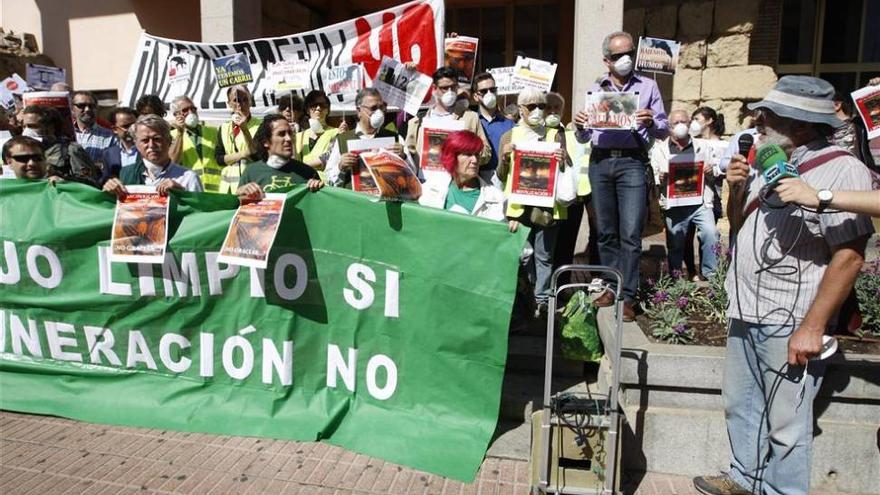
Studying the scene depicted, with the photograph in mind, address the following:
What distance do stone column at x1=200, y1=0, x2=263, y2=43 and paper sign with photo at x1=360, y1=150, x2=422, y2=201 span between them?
518 cm

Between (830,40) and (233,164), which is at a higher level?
(830,40)

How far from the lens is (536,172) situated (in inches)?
166

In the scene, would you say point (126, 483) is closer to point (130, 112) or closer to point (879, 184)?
point (130, 112)

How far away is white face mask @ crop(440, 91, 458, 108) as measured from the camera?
497 centimetres

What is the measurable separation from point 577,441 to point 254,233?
7.57ft

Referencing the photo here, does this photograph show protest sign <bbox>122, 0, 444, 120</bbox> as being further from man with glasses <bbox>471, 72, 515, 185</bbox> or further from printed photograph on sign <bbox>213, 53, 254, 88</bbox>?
man with glasses <bbox>471, 72, 515, 185</bbox>

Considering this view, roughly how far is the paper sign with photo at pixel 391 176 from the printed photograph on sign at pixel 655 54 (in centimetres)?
244

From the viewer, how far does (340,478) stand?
355 centimetres

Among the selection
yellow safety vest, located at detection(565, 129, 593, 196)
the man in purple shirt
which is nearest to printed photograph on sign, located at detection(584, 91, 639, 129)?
the man in purple shirt

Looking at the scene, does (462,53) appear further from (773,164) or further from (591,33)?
(773,164)

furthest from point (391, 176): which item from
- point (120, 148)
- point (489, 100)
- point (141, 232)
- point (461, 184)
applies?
point (120, 148)

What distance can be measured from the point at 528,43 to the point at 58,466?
8.94 meters

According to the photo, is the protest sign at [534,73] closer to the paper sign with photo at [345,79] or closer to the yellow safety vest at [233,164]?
the paper sign with photo at [345,79]

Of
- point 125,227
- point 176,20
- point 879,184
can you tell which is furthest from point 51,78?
point 879,184
